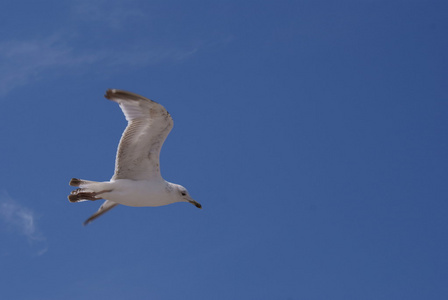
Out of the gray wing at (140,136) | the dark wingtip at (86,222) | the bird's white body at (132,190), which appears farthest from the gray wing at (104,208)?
the gray wing at (140,136)

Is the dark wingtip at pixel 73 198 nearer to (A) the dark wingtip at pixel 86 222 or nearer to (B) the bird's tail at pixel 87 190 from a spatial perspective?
(B) the bird's tail at pixel 87 190

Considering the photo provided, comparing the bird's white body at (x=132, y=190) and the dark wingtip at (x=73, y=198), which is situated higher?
the bird's white body at (x=132, y=190)

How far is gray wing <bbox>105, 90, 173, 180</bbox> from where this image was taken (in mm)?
13281

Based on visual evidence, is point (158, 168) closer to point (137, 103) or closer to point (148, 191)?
point (148, 191)

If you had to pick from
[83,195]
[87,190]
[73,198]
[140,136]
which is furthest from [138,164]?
[73,198]

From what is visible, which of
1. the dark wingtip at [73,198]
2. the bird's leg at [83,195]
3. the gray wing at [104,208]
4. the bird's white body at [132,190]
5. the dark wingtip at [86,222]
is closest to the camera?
the bird's white body at [132,190]

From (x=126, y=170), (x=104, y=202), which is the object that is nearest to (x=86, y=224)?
(x=104, y=202)

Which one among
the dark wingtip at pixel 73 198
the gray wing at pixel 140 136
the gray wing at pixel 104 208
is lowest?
the dark wingtip at pixel 73 198

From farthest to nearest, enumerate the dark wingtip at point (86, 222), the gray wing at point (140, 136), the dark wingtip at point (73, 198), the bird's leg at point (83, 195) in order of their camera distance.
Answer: the dark wingtip at point (86, 222) < the dark wingtip at point (73, 198) < the bird's leg at point (83, 195) < the gray wing at point (140, 136)

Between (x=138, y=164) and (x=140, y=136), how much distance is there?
658mm

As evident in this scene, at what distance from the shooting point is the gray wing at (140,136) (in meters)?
13.3

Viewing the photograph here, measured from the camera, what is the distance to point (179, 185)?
1452cm

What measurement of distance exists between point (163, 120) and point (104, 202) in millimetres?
2899

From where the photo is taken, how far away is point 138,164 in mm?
13953
